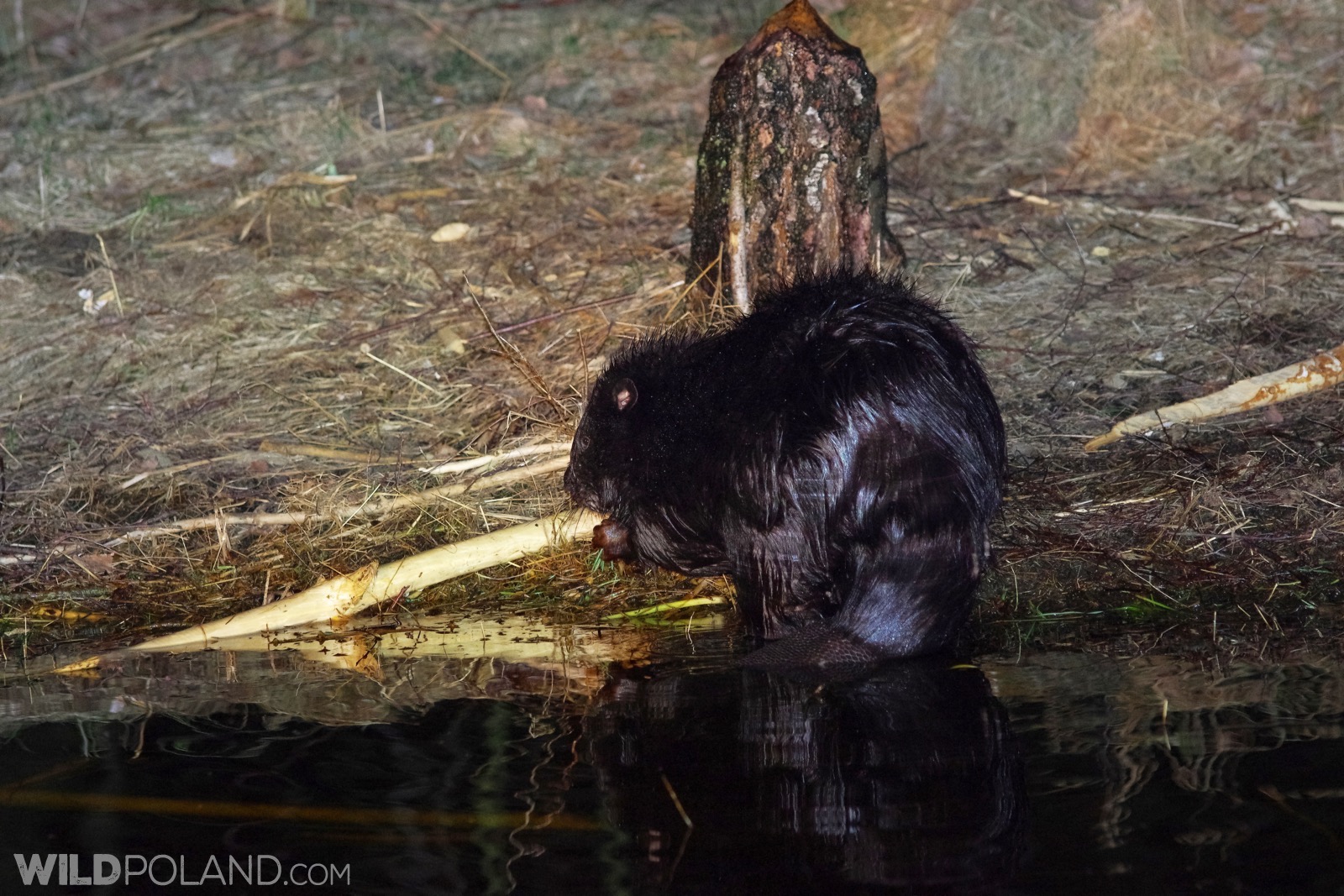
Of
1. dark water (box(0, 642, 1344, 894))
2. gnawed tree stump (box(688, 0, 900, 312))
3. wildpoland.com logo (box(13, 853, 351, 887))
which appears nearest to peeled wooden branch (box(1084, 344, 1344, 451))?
gnawed tree stump (box(688, 0, 900, 312))

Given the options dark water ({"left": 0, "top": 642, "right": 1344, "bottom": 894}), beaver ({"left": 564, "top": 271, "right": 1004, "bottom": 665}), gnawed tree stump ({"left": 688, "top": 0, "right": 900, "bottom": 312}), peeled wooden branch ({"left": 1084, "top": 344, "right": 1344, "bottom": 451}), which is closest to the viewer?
dark water ({"left": 0, "top": 642, "right": 1344, "bottom": 894})

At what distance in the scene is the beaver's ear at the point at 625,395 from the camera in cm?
370

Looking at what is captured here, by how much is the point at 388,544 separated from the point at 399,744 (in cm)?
145

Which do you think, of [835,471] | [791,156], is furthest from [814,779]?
[791,156]

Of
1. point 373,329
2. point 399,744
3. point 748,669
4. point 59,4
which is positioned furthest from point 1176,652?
point 59,4

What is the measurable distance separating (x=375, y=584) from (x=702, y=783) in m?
1.57

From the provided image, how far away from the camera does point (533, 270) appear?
610 cm

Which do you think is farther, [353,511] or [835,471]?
[353,511]

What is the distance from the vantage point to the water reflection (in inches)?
89.9

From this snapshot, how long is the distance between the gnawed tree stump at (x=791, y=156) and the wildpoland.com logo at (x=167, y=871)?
2899 mm

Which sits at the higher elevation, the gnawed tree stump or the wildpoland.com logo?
the gnawed tree stump

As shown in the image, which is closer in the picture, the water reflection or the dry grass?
the water reflection

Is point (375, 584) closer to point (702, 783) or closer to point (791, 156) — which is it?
point (702, 783)

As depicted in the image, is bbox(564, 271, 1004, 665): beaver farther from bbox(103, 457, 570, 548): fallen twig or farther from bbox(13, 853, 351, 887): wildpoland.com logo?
bbox(13, 853, 351, 887): wildpoland.com logo
